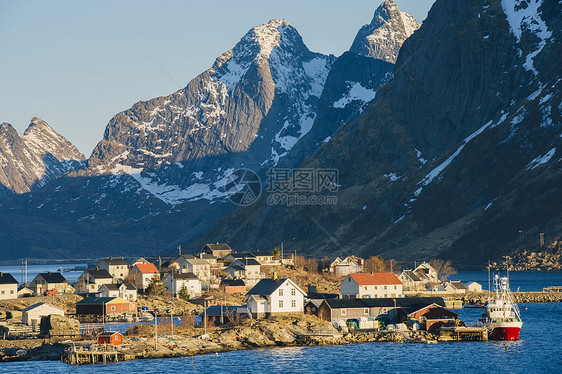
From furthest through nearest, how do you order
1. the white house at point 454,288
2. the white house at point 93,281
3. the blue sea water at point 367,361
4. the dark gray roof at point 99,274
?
the white house at point 454,288 < the dark gray roof at point 99,274 < the white house at point 93,281 < the blue sea water at point 367,361

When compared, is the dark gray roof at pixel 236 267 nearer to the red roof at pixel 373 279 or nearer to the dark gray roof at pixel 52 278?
the dark gray roof at pixel 52 278

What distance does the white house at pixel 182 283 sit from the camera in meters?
155

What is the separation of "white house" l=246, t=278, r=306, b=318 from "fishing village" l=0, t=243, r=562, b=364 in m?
0.12

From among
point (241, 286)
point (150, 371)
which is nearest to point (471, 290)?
point (241, 286)

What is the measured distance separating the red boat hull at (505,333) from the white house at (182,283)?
61557 mm

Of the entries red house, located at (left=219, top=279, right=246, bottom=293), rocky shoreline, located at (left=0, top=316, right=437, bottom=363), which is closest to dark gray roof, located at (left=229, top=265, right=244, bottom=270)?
red house, located at (left=219, top=279, right=246, bottom=293)

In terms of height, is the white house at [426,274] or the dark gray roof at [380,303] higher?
the white house at [426,274]

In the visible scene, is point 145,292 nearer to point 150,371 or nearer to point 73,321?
point 73,321

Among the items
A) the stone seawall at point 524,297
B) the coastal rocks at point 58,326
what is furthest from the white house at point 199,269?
the coastal rocks at point 58,326

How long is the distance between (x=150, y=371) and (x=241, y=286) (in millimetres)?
70592

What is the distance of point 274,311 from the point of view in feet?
372

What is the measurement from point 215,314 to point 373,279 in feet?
114

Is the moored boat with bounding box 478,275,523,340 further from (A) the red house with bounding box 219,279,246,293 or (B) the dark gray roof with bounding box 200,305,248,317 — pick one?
(A) the red house with bounding box 219,279,246,293

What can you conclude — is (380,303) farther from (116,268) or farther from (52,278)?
(116,268)
